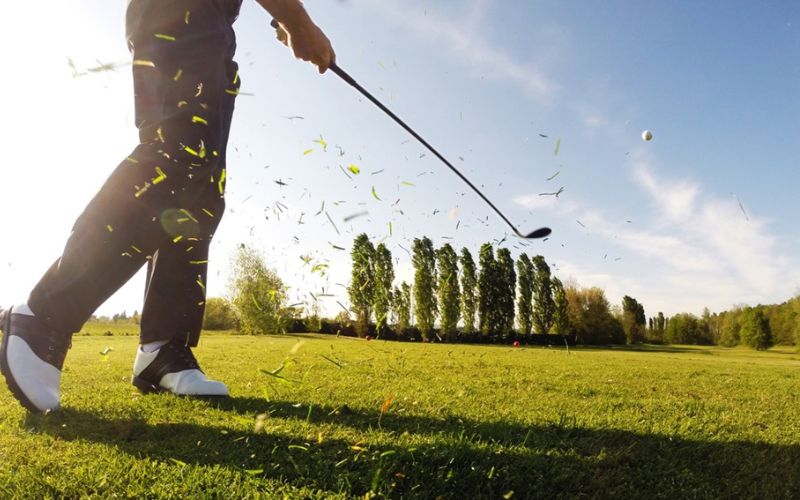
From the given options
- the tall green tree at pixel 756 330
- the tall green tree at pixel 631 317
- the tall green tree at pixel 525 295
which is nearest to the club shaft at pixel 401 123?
the tall green tree at pixel 525 295

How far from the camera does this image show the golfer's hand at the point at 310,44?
306 centimetres

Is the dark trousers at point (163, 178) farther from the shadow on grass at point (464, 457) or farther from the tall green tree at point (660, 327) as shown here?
the tall green tree at point (660, 327)

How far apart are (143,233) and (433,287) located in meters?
43.3

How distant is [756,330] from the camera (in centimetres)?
6125

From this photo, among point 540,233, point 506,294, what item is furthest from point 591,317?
point 540,233

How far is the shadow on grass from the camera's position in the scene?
66.6 inches

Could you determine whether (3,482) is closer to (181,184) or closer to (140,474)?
(140,474)

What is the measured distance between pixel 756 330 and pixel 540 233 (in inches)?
2803

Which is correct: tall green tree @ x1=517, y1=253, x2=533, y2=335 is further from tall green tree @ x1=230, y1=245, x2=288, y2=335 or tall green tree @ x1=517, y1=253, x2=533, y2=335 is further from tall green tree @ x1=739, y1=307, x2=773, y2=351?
tall green tree @ x1=739, y1=307, x2=773, y2=351

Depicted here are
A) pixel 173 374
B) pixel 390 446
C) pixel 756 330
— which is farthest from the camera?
pixel 756 330

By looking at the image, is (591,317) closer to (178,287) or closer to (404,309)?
(404,309)

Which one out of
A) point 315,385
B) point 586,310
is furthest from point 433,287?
point 315,385

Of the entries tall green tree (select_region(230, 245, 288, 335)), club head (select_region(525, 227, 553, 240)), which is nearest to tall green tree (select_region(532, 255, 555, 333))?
tall green tree (select_region(230, 245, 288, 335))

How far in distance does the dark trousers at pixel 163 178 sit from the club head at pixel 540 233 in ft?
8.85
